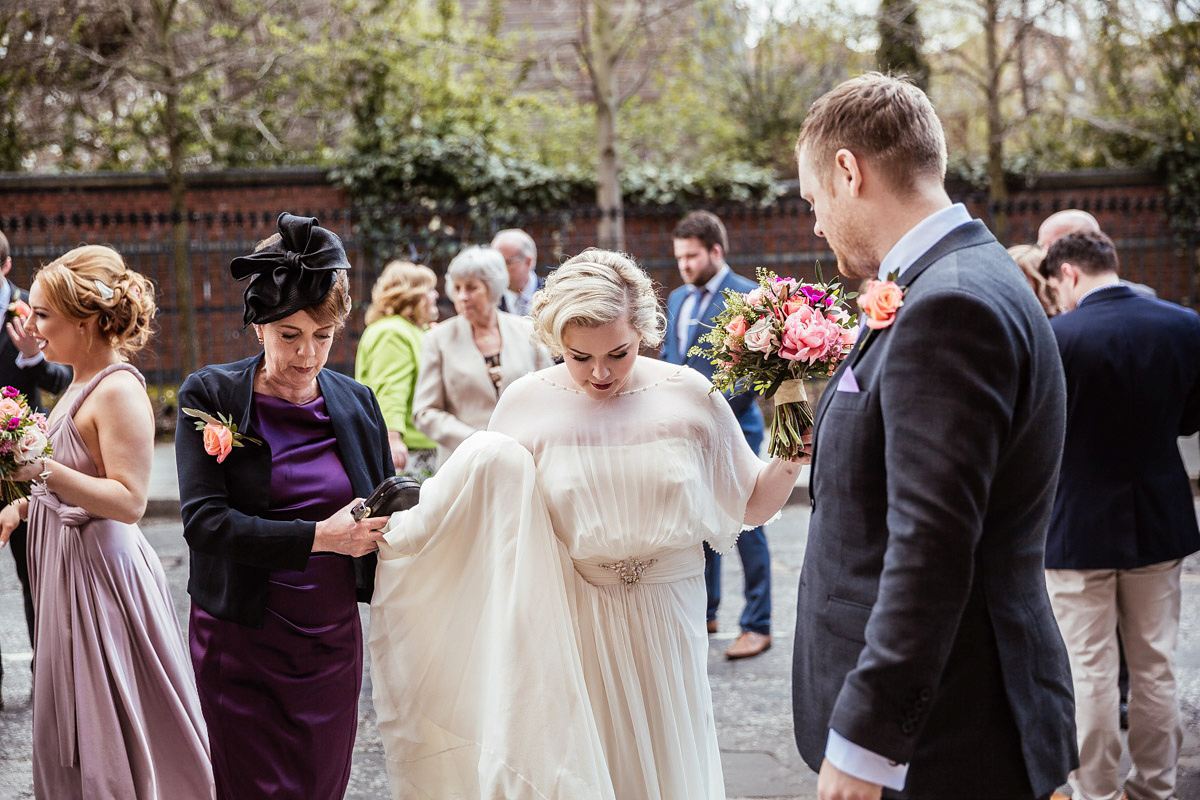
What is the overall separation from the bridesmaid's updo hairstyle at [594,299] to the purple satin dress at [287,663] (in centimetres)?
74

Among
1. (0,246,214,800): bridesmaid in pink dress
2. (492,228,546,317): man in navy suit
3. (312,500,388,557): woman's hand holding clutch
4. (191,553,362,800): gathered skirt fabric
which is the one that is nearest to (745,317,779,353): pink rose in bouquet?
(312,500,388,557): woman's hand holding clutch

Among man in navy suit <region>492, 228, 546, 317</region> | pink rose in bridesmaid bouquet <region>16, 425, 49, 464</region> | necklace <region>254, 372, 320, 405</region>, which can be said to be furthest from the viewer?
man in navy suit <region>492, 228, 546, 317</region>

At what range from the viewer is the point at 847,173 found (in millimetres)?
2109

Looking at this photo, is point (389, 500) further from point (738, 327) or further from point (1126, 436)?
point (1126, 436)

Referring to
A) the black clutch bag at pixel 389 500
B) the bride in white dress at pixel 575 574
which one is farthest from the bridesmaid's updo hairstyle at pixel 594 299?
the black clutch bag at pixel 389 500

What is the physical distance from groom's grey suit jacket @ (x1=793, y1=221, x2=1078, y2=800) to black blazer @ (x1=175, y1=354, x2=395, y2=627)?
1.51 m

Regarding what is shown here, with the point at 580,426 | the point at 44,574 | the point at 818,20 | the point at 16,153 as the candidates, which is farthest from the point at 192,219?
the point at 580,426

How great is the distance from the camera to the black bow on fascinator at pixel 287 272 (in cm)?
309

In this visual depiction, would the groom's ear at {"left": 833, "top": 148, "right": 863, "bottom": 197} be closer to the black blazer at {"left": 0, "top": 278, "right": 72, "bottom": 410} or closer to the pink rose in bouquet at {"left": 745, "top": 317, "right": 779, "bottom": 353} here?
the pink rose in bouquet at {"left": 745, "top": 317, "right": 779, "bottom": 353}

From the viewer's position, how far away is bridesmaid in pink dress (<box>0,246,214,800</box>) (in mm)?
3398

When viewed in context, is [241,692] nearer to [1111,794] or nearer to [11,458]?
[11,458]

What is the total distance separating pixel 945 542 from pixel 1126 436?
276 centimetres

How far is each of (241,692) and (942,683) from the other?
201cm

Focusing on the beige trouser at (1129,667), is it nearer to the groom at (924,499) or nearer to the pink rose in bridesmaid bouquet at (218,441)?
the groom at (924,499)
